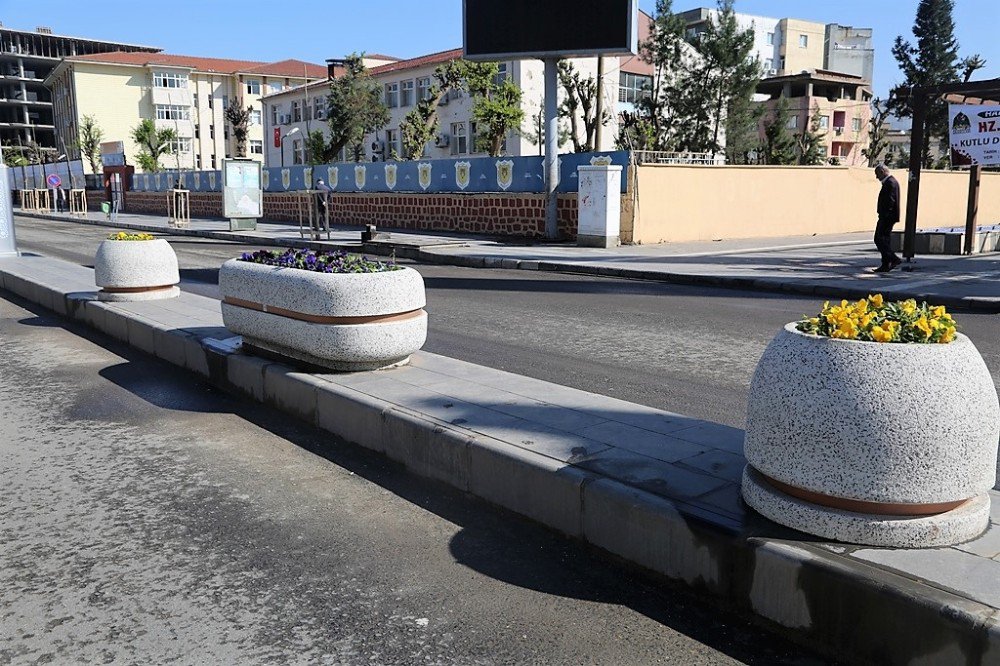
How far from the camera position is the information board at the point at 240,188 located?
2964cm

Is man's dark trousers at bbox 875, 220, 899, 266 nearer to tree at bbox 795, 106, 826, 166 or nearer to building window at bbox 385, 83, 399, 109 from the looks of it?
tree at bbox 795, 106, 826, 166

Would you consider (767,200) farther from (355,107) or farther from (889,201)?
(355,107)

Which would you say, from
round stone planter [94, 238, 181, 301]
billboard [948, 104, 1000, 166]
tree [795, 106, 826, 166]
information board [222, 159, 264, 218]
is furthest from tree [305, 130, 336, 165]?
round stone planter [94, 238, 181, 301]

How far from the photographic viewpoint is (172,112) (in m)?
90.9

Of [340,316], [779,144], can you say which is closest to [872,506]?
[340,316]

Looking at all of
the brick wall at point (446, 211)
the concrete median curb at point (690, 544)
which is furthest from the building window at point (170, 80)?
the concrete median curb at point (690, 544)

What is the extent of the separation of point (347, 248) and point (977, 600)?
21.1m

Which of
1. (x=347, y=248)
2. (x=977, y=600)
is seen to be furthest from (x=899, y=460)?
(x=347, y=248)

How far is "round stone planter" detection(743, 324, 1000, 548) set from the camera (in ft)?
9.96

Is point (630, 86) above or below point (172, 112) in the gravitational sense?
below

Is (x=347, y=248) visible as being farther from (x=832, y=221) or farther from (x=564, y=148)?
(x=564, y=148)

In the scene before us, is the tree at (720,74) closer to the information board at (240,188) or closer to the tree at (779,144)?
the tree at (779,144)

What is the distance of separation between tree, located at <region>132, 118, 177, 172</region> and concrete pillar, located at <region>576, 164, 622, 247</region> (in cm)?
5904

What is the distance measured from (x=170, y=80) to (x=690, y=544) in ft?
321
